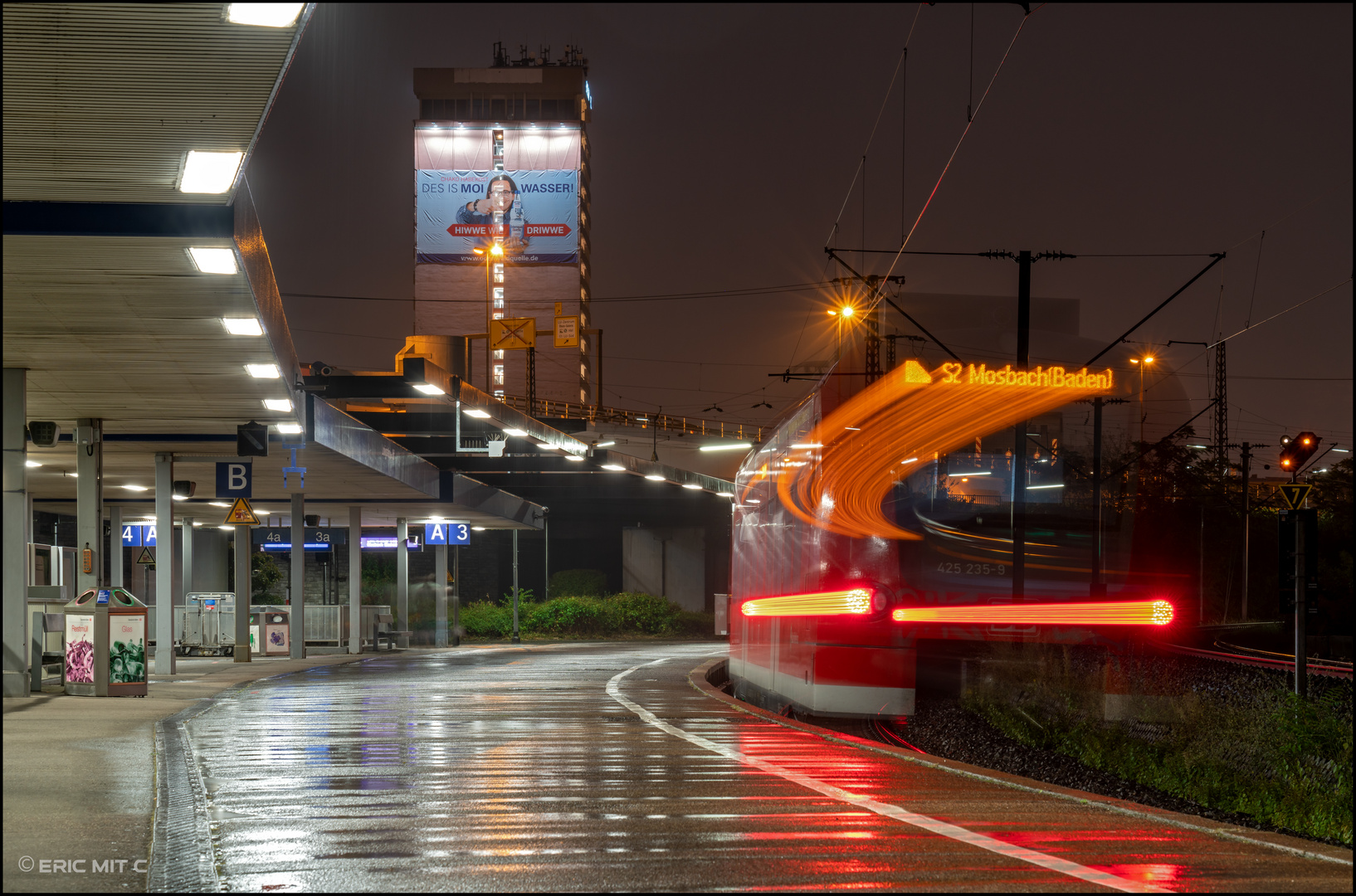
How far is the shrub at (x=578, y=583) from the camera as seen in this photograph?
59.3 m

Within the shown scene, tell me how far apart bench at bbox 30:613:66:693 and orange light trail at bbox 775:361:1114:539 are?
10.5 m

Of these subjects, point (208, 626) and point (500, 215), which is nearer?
point (208, 626)

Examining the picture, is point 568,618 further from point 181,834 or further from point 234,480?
point 181,834

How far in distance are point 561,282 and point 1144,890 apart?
107457 mm

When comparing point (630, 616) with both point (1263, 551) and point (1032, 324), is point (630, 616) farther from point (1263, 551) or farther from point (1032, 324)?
point (1032, 324)

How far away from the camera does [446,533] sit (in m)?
42.5

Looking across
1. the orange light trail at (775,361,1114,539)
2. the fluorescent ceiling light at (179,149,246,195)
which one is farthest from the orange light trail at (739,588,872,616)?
the fluorescent ceiling light at (179,149,246,195)

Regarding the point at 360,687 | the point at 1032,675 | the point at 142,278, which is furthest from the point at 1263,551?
the point at 142,278

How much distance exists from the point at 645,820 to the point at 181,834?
8.94 feet

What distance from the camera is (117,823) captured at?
26.3 feet

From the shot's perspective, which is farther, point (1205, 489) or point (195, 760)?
point (1205, 489)

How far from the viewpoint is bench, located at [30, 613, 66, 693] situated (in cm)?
1894

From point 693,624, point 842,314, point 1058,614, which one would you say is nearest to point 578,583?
point 693,624

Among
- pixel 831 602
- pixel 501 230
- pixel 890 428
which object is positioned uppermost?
pixel 501 230
